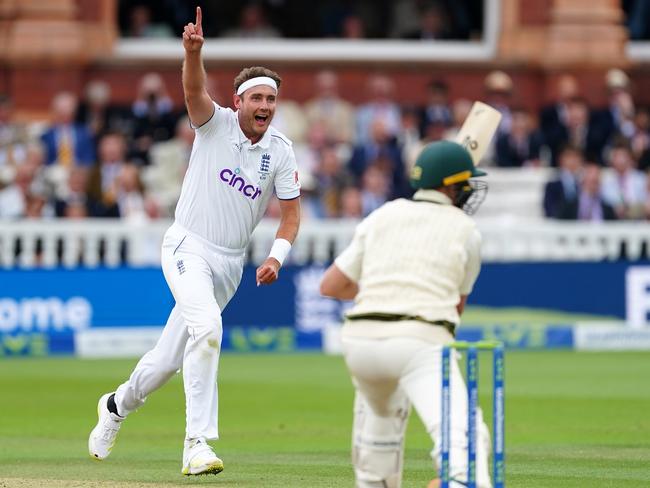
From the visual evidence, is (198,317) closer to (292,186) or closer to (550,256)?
(292,186)

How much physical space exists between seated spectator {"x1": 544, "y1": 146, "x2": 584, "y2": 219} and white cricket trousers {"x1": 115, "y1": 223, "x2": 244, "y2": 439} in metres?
9.35

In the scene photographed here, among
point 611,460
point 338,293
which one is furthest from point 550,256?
point 338,293

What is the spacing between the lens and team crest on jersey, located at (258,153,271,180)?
8930 millimetres

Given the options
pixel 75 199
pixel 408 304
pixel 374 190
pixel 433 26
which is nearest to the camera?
pixel 408 304

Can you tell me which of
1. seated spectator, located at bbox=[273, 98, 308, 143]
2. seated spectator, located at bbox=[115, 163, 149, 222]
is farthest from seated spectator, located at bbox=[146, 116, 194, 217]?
seated spectator, located at bbox=[273, 98, 308, 143]

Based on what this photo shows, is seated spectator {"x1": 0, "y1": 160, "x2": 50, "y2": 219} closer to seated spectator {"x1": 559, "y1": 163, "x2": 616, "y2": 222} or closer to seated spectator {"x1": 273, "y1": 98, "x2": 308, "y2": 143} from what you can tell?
seated spectator {"x1": 273, "y1": 98, "x2": 308, "y2": 143}

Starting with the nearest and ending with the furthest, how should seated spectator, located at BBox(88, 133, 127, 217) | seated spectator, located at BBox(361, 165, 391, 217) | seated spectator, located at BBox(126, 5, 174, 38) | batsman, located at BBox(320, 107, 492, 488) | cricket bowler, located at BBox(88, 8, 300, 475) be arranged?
1. batsman, located at BBox(320, 107, 492, 488)
2. cricket bowler, located at BBox(88, 8, 300, 475)
3. seated spectator, located at BBox(88, 133, 127, 217)
4. seated spectator, located at BBox(361, 165, 391, 217)
5. seated spectator, located at BBox(126, 5, 174, 38)

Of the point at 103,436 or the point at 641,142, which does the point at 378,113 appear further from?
the point at 103,436

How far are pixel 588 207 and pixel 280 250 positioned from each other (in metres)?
9.32

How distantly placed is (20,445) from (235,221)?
2738 millimetres

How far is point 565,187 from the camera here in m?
17.9

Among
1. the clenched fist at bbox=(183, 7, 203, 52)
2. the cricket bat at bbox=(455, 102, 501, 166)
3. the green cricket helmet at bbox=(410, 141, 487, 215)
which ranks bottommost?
the green cricket helmet at bbox=(410, 141, 487, 215)

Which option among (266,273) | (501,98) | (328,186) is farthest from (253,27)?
(266,273)

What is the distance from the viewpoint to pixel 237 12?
22891 millimetres
